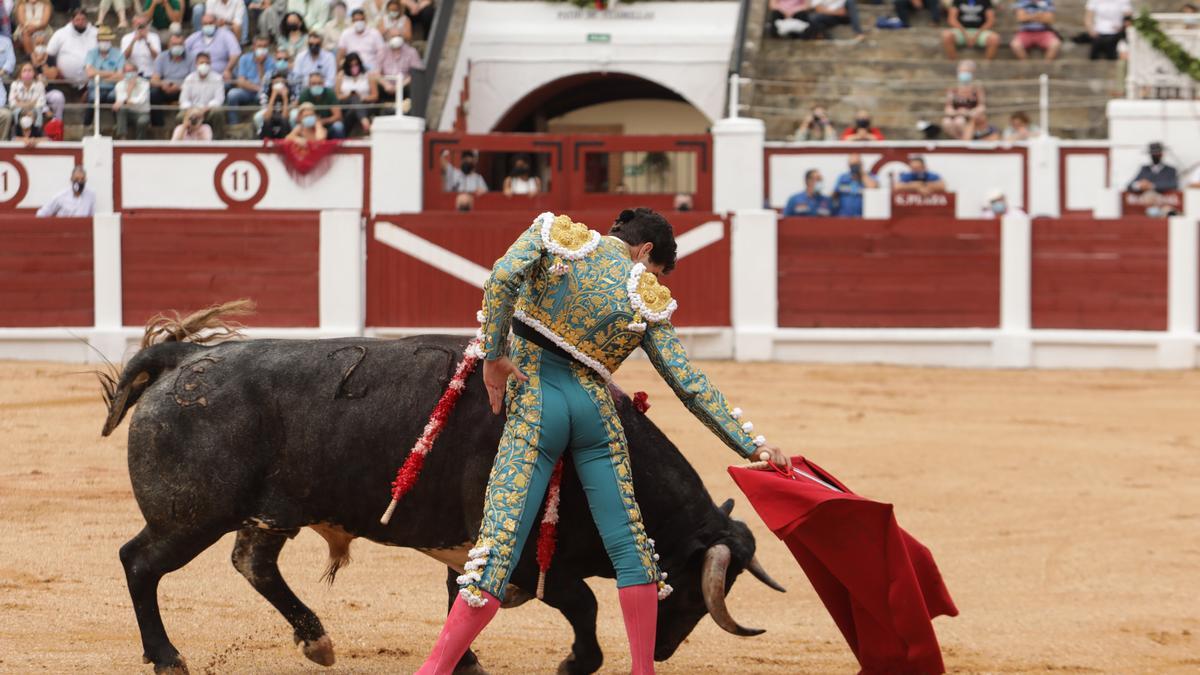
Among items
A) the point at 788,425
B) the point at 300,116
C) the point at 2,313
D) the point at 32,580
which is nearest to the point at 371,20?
the point at 300,116

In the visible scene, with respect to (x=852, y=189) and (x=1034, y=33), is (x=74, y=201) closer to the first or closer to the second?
(x=852, y=189)

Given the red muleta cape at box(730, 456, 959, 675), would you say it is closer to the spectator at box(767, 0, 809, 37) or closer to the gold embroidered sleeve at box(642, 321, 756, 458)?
the gold embroidered sleeve at box(642, 321, 756, 458)

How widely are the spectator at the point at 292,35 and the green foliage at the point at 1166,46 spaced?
686 cm

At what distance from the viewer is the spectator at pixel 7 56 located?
50.0ft

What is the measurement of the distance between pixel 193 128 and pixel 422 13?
107 inches

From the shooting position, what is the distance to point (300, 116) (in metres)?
14.6

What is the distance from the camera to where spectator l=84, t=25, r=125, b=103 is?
15.1m

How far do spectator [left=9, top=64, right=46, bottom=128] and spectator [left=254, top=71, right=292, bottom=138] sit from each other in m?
1.77

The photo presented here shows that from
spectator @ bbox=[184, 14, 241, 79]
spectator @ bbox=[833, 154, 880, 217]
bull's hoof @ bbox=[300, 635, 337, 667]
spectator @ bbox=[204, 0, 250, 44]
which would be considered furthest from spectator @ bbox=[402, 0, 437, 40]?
bull's hoof @ bbox=[300, 635, 337, 667]

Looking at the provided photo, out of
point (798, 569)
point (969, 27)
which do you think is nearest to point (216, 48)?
point (969, 27)

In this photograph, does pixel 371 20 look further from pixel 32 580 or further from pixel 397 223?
pixel 32 580

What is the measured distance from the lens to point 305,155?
1448 centimetres

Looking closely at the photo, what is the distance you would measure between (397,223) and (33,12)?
14.9 ft

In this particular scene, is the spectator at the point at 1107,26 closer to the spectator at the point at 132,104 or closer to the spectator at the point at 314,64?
the spectator at the point at 314,64
